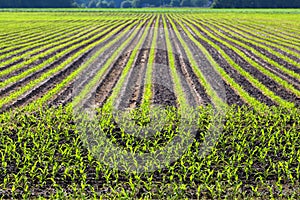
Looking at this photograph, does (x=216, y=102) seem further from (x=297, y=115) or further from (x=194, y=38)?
(x=194, y=38)

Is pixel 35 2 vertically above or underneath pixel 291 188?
underneath

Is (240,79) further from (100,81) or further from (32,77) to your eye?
(32,77)

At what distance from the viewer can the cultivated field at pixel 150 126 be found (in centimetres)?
791

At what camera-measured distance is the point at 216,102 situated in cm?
1312

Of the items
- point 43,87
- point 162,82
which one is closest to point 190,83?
point 162,82

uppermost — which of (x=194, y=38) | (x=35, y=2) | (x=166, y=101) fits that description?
(x=166, y=101)

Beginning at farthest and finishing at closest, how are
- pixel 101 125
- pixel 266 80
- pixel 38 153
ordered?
pixel 266 80, pixel 101 125, pixel 38 153

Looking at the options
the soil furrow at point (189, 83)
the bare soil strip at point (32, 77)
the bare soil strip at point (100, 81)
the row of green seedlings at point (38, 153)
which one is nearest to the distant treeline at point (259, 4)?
the bare soil strip at point (100, 81)

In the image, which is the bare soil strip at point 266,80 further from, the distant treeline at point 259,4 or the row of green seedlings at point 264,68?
the distant treeline at point 259,4

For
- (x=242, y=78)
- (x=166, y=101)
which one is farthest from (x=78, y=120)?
(x=242, y=78)

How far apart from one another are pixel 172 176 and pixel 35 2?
→ 3879 inches

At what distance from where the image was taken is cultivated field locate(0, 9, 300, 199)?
7906 millimetres

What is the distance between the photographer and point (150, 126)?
1072cm

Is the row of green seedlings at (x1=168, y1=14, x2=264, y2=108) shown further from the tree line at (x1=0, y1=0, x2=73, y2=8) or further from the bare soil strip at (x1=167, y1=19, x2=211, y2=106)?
the tree line at (x1=0, y1=0, x2=73, y2=8)
